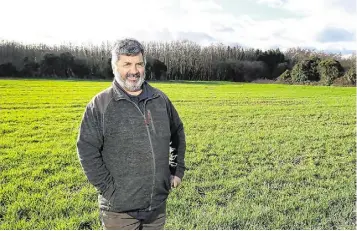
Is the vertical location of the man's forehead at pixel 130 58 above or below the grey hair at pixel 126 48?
below

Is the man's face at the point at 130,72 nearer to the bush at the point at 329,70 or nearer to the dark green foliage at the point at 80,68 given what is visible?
the dark green foliage at the point at 80,68

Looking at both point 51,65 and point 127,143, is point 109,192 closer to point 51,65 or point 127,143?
point 127,143

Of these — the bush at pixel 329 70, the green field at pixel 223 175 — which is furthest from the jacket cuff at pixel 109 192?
the bush at pixel 329 70

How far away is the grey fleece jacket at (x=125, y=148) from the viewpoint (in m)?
2.21

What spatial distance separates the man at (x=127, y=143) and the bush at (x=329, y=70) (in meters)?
27.7

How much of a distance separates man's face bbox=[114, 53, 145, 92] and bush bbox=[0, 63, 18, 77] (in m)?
14.5

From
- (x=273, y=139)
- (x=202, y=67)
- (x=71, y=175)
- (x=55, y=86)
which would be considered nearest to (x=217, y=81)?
(x=202, y=67)

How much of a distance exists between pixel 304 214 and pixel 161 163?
2298mm

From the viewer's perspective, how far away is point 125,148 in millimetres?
2270

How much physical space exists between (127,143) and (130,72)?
0.40 metres

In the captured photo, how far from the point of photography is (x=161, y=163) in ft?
7.83

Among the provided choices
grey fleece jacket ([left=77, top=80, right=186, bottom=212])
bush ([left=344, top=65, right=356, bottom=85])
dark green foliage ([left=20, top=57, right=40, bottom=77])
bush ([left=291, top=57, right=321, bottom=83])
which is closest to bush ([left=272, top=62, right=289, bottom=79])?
bush ([left=291, top=57, right=321, bottom=83])

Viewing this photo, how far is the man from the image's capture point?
7.28 feet

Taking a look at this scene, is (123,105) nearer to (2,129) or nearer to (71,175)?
(71,175)
